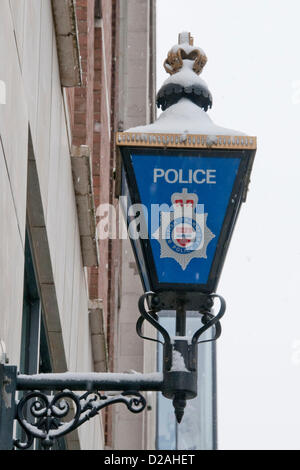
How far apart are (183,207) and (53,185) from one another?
4.29m

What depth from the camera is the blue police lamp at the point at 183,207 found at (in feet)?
17.0

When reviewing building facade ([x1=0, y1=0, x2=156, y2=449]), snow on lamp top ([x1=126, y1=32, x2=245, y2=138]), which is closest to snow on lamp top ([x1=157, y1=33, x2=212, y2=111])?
snow on lamp top ([x1=126, y1=32, x2=245, y2=138])

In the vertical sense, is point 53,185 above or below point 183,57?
below

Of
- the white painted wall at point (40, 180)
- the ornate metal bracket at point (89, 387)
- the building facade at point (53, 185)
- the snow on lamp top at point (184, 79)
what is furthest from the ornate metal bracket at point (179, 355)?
the white painted wall at point (40, 180)

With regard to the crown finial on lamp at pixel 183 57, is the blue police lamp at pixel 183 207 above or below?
below

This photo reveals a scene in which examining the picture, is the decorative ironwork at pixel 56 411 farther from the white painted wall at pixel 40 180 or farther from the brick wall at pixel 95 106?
the brick wall at pixel 95 106

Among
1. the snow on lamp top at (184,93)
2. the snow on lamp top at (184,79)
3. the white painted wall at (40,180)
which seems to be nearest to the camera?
the snow on lamp top at (184,93)

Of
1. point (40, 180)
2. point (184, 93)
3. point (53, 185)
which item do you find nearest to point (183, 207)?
point (184, 93)

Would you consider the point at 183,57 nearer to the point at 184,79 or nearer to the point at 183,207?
the point at 184,79

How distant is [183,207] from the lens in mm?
5156

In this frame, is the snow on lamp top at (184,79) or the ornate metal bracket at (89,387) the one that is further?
the snow on lamp top at (184,79)

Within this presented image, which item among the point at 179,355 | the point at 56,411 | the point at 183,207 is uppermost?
the point at 183,207

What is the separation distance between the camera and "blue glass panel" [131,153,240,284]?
5169mm

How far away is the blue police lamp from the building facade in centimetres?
24
